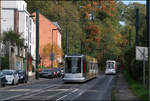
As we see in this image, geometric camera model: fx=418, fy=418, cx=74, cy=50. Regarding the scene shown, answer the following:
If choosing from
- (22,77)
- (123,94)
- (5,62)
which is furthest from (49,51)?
(123,94)

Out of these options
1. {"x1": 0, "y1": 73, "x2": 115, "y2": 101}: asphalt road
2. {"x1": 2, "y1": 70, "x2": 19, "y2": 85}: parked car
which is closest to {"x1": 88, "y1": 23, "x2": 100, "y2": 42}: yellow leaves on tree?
{"x1": 2, "y1": 70, "x2": 19, "y2": 85}: parked car

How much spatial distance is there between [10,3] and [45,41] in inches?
561

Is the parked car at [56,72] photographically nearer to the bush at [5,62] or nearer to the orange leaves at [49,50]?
the orange leaves at [49,50]

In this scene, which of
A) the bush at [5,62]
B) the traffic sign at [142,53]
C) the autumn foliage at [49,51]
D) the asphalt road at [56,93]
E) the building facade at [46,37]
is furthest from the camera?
the autumn foliage at [49,51]

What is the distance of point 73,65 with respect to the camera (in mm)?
39562

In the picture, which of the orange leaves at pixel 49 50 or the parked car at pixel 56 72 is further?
the orange leaves at pixel 49 50

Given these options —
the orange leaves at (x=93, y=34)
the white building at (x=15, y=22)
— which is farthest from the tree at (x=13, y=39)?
the orange leaves at (x=93, y=34)

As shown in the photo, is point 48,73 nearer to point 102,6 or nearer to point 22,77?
point 102,6

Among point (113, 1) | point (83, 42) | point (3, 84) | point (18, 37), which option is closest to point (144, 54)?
point (3, 84)

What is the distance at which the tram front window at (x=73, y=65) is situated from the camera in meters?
39.4

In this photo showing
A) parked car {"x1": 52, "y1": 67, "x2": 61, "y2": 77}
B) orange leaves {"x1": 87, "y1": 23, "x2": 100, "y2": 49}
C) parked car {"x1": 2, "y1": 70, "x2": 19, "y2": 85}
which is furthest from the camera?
orange leaves {"x1": 87, "y1": 23, "x2": 100, "y2": 49}

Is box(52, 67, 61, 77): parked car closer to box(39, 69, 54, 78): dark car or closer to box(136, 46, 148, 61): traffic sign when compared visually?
box(39, 69, 54, 78): dark car

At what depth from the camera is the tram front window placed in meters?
39.4

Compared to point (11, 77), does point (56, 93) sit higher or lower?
lower
